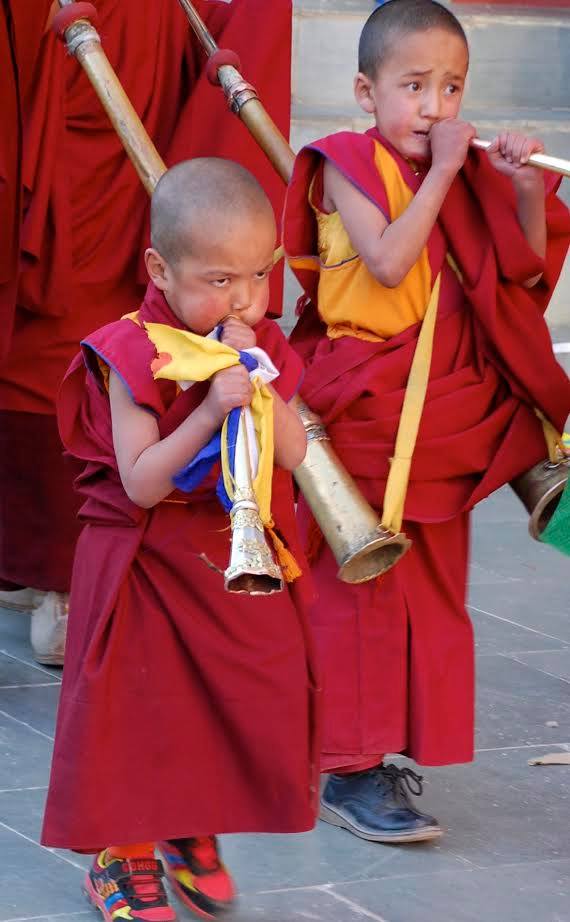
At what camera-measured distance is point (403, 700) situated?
115 inches

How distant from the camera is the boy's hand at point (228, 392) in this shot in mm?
2180

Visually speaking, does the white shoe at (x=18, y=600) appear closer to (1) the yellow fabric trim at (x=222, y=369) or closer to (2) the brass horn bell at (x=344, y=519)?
(2) the brass horn bell at (x=344, y=519)

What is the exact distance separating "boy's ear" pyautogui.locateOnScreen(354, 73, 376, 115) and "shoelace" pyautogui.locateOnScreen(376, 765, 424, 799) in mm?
1153

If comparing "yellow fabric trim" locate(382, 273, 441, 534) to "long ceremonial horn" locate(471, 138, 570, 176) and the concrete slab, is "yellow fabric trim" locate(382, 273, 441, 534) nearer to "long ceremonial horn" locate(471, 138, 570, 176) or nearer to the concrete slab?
"long ceremonial horn" locate(471, 138, 570, 176)

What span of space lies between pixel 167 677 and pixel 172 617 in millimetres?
84

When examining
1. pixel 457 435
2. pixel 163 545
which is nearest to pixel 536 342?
pixel 457 435

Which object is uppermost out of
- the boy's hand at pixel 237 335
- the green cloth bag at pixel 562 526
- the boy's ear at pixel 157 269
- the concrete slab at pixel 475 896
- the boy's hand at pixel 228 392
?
the boy's ear at pixel 157 269

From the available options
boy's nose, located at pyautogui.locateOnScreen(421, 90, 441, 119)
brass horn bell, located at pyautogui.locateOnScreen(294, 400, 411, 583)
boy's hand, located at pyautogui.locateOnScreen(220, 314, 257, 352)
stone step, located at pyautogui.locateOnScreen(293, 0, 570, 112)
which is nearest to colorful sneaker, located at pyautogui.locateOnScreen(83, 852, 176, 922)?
brass horn bell, located at pyautogui.locateOnScreen(294, 400, 411, 583)

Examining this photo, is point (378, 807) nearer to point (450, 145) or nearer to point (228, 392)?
point (228, 392)

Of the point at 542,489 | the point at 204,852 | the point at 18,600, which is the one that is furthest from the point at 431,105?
the point at 18,600

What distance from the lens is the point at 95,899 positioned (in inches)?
97.0

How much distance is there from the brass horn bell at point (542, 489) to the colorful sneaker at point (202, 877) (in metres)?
0.83

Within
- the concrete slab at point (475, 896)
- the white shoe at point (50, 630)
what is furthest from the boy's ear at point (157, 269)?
the white shoe at point (50, 630)

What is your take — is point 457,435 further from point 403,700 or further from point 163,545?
point 163,545
